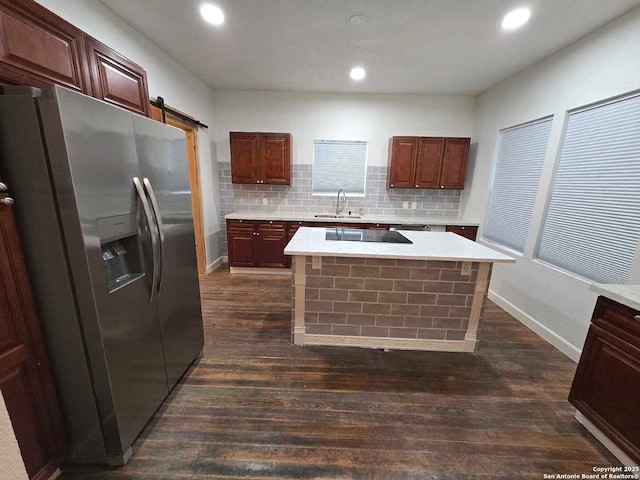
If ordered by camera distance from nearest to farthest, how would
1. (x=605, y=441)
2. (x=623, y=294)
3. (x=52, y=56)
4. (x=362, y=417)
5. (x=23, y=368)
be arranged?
(x=23, y=368)
(x=52, y=56)
(x=623, y=294)
(x=605, y=441)
(x=362, y=417)

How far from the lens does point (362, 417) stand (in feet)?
5.24

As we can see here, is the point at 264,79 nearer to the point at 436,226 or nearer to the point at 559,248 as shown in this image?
the point at 436,226

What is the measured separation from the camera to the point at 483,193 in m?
3.63

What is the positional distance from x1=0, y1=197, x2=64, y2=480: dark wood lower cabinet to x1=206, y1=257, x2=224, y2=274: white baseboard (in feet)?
9.50

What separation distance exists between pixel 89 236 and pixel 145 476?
1212 mm

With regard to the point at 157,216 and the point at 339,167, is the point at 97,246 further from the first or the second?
the point at 339,167

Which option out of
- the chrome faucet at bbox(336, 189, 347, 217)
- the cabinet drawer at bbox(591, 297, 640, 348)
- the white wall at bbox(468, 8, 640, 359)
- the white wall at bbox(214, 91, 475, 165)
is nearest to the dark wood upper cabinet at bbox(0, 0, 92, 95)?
the white wall at bbox(214, 91, 475, 165)

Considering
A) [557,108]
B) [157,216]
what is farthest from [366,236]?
[557,108]

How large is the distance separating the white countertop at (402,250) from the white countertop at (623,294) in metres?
0.53

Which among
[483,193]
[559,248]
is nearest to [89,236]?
[559,248]

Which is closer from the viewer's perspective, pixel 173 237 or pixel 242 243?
→ pixel 173 237

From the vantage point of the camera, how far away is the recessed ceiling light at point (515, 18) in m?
1.97

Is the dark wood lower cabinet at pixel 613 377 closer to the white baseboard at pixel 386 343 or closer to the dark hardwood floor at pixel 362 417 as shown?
the dark hardwood floor at pixel 362 417

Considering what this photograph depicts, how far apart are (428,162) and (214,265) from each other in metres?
3.82
